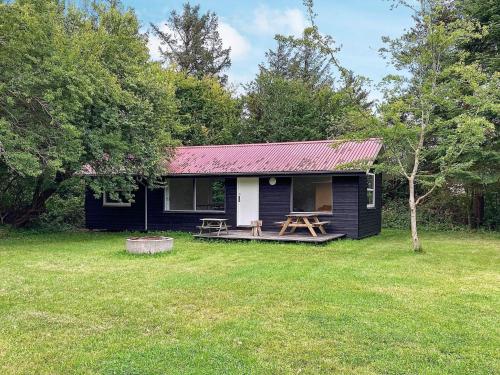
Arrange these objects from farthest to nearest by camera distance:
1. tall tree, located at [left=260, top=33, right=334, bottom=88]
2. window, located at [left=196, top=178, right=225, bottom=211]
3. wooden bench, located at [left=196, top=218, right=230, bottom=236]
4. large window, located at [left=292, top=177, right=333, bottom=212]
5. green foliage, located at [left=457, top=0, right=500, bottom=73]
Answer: tall tree, located at [left=260, top=33, right=334, bottom=88] < window, located at [left=196, top=178, right=225, bottom=211] < large window, located at [left=292, top=177, right=333, bottom=212] < green foliage, located at [left=457, top=0, right=500, bottom=73] < wooden bench, located at [left=196, top=218, right=230, bottom=236]

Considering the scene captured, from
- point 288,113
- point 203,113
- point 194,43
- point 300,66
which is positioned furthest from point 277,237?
point 194,43

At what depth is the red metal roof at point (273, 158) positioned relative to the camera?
40.8 feet

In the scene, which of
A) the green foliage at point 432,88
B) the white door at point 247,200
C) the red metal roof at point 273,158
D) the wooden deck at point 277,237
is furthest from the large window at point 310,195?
the green foliage at point 432,88

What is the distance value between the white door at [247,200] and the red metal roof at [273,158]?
419mm

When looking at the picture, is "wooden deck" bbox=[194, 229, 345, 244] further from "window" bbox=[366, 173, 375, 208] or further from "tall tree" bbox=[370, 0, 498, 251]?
"tall tree" bbox=[370, 0, 498, 251]

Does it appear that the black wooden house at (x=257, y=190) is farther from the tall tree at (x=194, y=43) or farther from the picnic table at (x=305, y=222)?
the tall tree at (x=194, y=43)

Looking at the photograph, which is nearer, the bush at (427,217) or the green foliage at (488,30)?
the green foliage at (488,30)

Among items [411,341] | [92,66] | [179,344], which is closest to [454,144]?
[411,341]

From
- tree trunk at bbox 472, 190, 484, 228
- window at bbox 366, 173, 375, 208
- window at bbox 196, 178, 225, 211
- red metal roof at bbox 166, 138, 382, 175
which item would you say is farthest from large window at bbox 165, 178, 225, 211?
tree trunk at bbox 472, 190, 484, 228

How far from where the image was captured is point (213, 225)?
1355cm

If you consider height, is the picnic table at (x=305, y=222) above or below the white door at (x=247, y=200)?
below

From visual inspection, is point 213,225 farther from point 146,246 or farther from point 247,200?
point 146,246

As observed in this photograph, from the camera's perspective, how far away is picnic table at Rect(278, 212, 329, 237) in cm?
1164

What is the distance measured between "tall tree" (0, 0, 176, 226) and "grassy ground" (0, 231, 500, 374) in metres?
3.03
